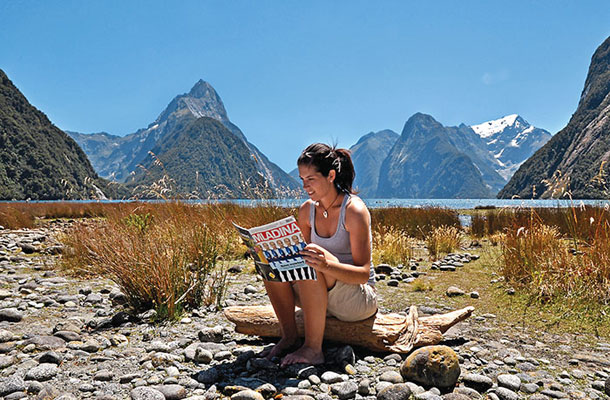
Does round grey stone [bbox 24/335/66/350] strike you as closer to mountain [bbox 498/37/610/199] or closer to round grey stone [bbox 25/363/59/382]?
round grey stone [bbox 25/363/59/382]

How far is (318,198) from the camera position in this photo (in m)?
2.56

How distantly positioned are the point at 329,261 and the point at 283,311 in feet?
2.31

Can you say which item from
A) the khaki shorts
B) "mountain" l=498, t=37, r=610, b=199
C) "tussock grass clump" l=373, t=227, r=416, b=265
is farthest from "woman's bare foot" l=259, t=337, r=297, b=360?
"mountain" l=498, t=37, r=610, b=199

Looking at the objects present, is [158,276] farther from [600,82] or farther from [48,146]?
[600,82]

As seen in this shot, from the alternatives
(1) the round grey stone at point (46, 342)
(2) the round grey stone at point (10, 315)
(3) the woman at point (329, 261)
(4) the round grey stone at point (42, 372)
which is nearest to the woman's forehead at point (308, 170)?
(3) the woman at point (329, 261)

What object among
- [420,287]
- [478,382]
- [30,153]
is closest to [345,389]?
[478,382]

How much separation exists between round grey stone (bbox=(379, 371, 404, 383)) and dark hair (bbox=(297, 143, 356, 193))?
123 centimetres

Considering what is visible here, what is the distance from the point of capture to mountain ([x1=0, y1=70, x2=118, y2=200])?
177 ft

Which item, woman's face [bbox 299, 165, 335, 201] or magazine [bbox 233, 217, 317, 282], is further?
woman's face [bbox 299, 165, 335, 201]

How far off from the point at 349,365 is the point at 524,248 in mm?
3489

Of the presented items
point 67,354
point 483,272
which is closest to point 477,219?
point 483,272

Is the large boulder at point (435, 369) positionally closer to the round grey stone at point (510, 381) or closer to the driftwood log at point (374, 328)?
the round grey stone at point (510, 381)

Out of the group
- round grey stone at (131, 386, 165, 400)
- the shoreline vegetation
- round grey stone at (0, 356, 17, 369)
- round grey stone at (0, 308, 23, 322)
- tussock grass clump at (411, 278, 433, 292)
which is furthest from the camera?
tussock grass clump at (411, 278, 433, 292)

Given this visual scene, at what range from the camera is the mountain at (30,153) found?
5389cm
